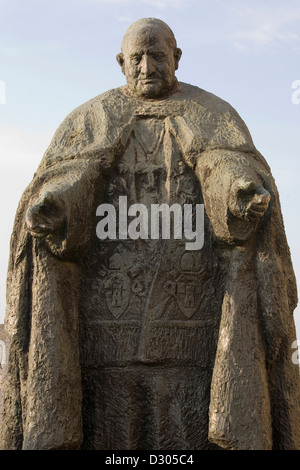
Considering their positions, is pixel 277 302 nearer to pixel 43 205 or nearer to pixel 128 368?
pixel 128 368

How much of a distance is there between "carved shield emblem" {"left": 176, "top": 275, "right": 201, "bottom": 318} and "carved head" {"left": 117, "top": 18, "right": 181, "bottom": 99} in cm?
131

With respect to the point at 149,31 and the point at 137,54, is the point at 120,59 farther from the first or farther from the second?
the point at 149,31

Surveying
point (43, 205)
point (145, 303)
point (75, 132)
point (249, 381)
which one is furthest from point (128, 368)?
point (75, 132)

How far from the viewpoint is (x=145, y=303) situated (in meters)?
5.95

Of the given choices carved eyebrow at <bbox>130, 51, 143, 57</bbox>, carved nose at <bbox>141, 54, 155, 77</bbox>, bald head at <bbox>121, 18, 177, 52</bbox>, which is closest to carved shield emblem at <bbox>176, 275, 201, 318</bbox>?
carved nose at <bbox>141, 54, 155, 77</bbox>

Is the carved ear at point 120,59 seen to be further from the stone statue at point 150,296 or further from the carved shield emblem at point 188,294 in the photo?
the carved shield emblem at point 188,294

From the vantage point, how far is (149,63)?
623cm

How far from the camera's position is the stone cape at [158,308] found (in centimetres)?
567

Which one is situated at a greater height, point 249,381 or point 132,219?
point 132,219

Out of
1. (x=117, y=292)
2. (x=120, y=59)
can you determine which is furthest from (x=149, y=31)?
(x=117, y=292)

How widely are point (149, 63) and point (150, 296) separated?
5.17 ft

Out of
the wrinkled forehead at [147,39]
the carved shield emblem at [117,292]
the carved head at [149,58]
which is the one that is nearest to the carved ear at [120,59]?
the carved head at [149,58]

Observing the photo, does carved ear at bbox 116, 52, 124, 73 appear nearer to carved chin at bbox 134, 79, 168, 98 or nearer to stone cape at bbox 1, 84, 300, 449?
carved chin at bbox 134, 79, 168, 98

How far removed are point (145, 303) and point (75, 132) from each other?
4.20 ft
